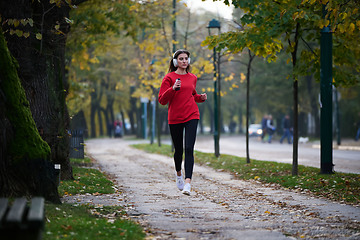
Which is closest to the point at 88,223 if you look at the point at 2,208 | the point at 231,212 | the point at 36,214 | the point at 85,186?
the point at 2,208

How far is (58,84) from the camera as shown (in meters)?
11.0

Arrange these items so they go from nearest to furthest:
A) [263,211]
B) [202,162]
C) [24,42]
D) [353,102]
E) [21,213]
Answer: [21,213], [263,211], [24,42], [202,162], [353,102]

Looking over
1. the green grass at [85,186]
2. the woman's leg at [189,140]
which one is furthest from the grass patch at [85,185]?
the woman's leg at [189,140]

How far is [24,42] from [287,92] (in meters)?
37.1

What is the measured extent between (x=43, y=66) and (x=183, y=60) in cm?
248

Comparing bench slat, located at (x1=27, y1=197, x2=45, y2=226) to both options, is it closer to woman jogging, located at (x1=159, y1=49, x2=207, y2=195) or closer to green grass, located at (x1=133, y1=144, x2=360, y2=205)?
woman jogging, located at (x1=159, y1=49, x2=207, y2=195)

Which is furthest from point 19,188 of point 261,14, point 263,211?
point 261,14

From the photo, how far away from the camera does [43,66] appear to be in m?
9.36

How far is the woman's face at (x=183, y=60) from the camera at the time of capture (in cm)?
838

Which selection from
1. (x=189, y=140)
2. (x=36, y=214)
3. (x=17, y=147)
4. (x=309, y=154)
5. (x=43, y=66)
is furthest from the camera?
(x=309, y=154)

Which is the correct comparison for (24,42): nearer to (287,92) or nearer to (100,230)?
(100,230)

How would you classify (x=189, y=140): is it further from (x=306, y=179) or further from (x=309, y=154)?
(x=309, y=154)

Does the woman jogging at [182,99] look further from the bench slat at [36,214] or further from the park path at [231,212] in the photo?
the bench slat at [36,214]

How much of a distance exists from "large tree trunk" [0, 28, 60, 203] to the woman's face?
2433 mm
